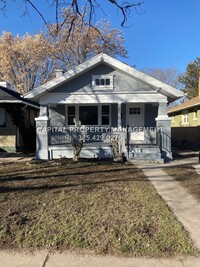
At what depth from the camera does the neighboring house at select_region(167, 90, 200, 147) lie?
65.7 ft

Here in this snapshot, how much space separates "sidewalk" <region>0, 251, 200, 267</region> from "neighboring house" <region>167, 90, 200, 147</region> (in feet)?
52.6

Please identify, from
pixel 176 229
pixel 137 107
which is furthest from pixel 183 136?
pixel 176 229

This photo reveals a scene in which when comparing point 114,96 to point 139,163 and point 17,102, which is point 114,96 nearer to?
point 139,163

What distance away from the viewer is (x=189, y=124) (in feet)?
76.7

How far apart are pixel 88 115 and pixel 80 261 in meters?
12.0

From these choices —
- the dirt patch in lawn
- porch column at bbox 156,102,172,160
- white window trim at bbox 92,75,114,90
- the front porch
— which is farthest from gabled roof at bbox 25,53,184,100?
the dirt patch in lawn

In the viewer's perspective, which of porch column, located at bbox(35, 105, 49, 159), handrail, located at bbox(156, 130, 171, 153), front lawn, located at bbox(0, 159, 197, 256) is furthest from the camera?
porch column, located at bbox(35, 105, 49, 159)

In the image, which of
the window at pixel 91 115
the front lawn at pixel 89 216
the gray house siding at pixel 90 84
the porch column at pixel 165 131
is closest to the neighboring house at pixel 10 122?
the window at pixel 91 115

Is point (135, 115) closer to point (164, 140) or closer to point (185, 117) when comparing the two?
point (164, 140)

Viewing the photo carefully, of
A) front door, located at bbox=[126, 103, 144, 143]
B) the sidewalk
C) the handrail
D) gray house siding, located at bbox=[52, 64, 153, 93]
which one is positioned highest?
gray house siding, located at bbox=[52, 64, 153, 93]

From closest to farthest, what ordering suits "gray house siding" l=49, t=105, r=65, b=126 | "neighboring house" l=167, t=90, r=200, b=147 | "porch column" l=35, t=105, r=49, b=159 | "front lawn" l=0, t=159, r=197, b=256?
1. "front lawn" l=0, t=159, r=197, b=256
2. "porch column" l=35, t=105, r=49, b=159
3. "gray house siding" l=49, t=105, r=65, b=126
4. "neighboring house" l=167, t=90, r=200, b=147

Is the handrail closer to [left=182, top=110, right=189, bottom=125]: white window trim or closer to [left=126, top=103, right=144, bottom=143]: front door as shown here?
[left=126, top=103, right=144, bottom=143]: front door

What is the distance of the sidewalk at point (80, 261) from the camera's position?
3439mm

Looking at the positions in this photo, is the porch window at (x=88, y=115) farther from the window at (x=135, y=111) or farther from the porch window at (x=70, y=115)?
the window at (x=135, y=111)
